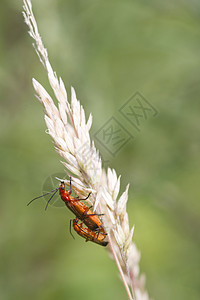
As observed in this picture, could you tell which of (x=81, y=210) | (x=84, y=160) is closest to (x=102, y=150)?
(x=81, y=210)

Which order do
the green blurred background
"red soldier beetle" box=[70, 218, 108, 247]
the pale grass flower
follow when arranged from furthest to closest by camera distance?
the green blurred background < "red soldier beetle" box=[70, 218, 108, 247] < the pale grass flower

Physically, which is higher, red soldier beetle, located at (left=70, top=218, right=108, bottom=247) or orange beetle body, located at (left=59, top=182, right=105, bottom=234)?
orange beetle body, located at (left=59, top=182, right=105, bottom=234)

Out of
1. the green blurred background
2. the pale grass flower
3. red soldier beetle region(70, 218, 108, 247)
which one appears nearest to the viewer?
the pale grass flower

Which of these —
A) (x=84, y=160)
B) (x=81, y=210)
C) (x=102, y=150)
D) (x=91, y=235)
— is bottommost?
(x=91, y=235)

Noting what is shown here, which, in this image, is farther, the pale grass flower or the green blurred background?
the green blurred background

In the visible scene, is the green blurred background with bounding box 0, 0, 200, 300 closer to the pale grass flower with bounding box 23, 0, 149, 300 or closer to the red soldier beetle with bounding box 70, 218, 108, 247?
the red soldier beetle with bounding box 70, 218, 108, 247

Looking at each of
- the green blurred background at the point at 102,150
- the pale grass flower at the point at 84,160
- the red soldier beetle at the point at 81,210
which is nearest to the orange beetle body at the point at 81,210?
the red soldier beetle at the point at 81,210

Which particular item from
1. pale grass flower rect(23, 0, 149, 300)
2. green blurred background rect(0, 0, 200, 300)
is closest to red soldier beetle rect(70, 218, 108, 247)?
pale grass flower rect(23, 0, 149, 300)

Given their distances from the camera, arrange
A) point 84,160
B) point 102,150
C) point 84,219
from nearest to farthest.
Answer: point 84,160, point 84,219, point 102,150

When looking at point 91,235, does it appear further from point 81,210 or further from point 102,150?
point 102,150
